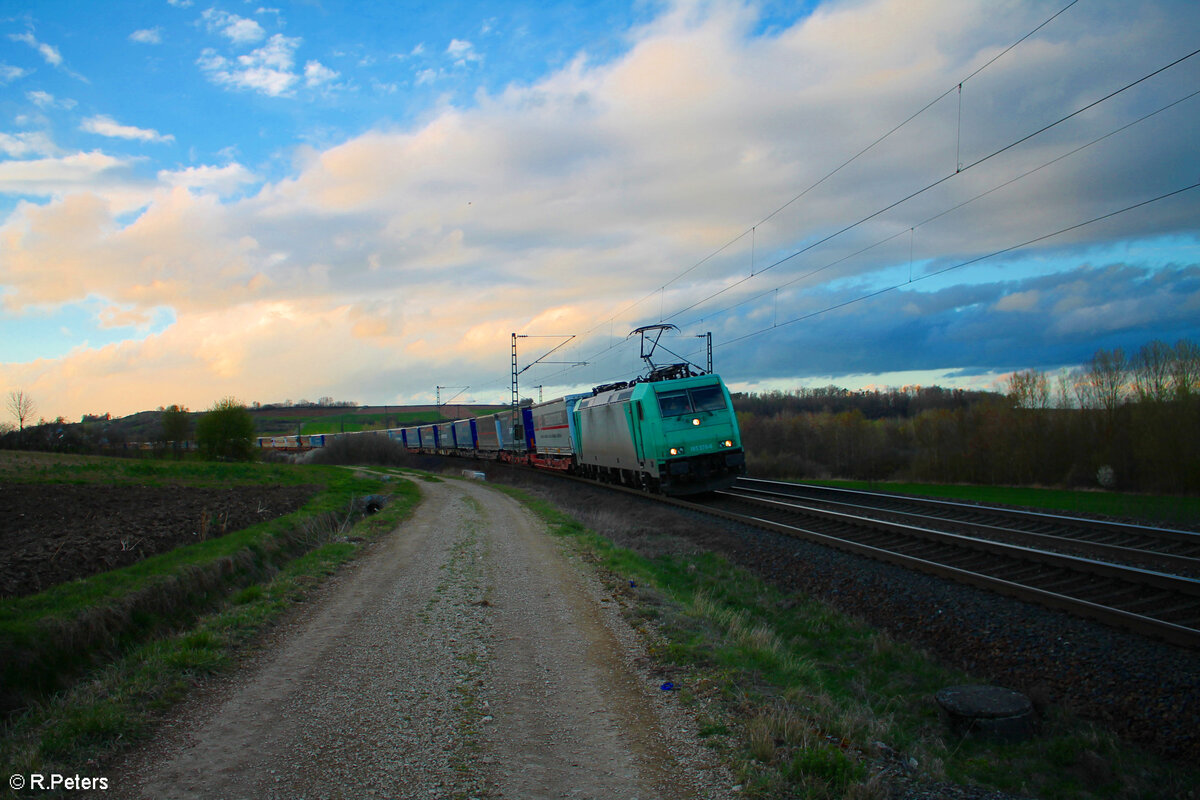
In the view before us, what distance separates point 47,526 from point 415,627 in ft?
42.8

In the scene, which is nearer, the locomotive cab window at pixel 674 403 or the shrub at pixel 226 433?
the locomotive cab window at pixel 674 403

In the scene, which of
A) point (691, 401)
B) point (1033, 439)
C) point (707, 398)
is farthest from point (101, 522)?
point (1033, 439)

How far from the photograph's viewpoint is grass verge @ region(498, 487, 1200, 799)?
428 cm

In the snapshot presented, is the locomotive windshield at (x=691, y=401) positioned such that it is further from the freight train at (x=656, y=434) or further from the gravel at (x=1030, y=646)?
the gravel at (x=1030, y=646)

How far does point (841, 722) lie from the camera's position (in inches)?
198

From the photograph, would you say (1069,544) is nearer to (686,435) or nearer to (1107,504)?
(1107,504)

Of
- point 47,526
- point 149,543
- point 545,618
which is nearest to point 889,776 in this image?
point 545,618

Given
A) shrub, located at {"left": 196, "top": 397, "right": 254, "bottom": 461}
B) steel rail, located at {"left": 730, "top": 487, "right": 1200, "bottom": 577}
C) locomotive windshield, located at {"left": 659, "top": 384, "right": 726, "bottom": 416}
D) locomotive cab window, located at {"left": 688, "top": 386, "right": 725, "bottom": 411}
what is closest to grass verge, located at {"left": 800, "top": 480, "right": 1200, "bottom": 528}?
steel rail, located at {"left": 730, "top": 487, "right": 1200, "bottom": 577}

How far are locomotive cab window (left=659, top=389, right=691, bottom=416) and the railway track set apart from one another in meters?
3.57

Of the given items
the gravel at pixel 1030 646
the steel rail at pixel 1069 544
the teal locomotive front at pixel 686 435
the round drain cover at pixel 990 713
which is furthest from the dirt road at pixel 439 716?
the teal locomotive front at pixel 686 435

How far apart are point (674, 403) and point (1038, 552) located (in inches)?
466

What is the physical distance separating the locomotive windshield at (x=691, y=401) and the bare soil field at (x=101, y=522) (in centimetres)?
1188

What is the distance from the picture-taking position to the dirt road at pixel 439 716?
4.16 m

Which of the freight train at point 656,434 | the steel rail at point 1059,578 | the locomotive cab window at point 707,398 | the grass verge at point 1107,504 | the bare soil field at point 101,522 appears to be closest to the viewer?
the steel rail at point 1059,578
